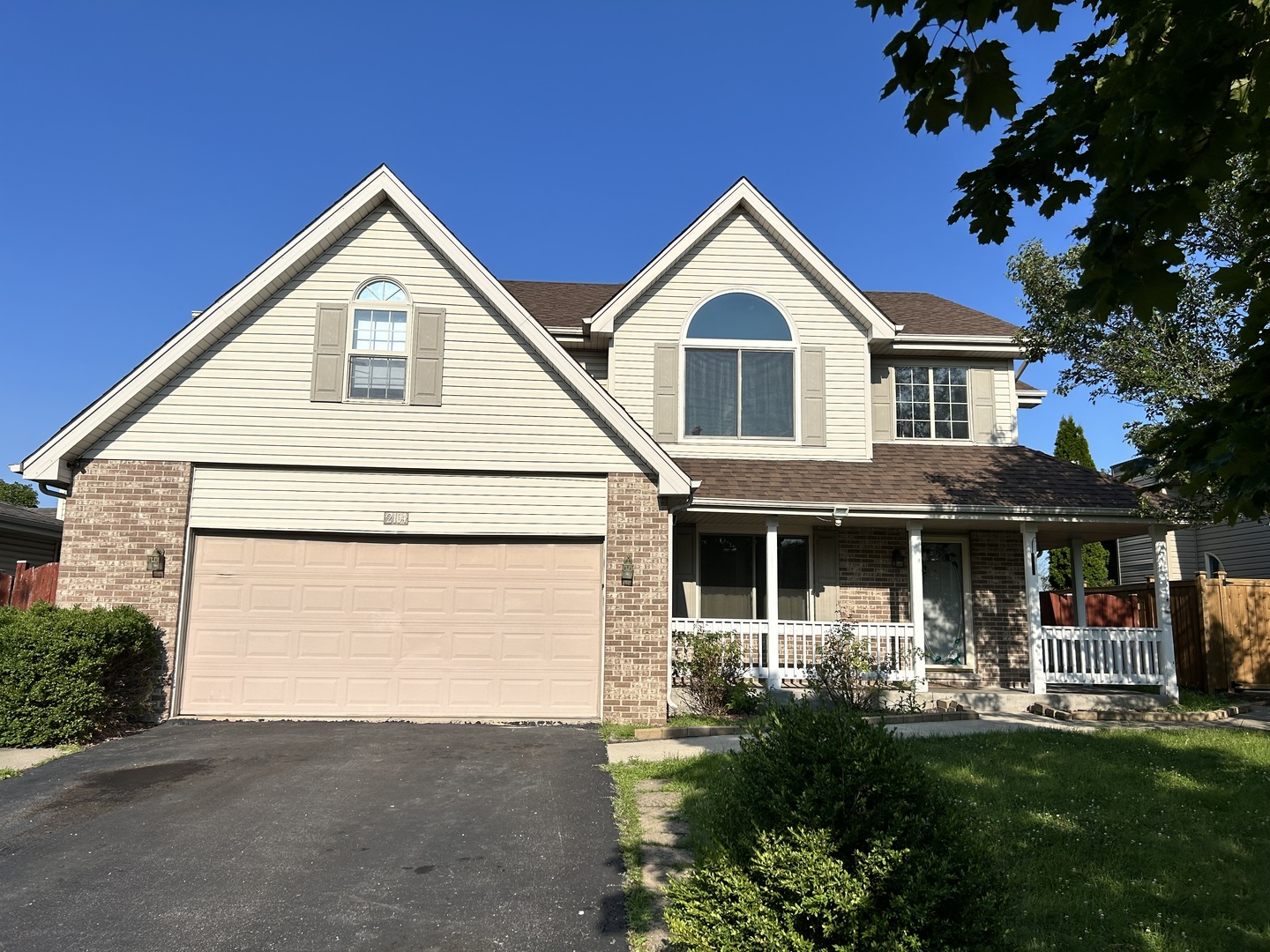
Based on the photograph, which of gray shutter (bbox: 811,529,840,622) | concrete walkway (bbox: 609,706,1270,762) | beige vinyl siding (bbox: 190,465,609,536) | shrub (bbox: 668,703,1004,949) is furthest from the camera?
gray shutter (bbox: 811,529,840,622)

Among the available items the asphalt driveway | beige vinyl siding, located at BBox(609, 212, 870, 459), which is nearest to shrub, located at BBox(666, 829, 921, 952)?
the asphalt driveway

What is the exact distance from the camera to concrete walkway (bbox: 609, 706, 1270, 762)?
31.2ft

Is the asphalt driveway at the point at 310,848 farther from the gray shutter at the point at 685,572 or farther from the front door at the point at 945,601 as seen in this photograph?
the front door at the point at 945,601

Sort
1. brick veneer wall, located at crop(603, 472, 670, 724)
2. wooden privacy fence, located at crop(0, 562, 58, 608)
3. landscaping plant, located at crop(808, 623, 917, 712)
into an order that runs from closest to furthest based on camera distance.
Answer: brick veneer wall, located at crop(603, 472, 670, 724), landscaping plant, located at crop(808, 623, 917, 712), wooden privacy fence, located at crop(0, 562, 58, 608)

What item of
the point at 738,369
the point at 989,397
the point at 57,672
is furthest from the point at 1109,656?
the point at 57,672

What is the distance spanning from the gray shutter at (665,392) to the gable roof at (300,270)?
8.93 feet

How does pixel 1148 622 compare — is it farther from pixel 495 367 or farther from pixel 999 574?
pixel 495 367

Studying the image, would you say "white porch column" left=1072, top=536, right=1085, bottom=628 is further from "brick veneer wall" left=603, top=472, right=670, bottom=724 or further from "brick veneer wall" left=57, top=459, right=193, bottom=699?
"brick veneer wall" left=57, top=459, right=193, bottom=699

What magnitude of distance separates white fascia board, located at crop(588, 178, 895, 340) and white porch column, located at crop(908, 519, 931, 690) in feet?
11.8

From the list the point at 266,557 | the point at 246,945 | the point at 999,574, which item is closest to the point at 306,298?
the point at 266,557

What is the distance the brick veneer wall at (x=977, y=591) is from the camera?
13977 mm

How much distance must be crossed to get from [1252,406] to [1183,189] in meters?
0.98

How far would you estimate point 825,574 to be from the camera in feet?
46.2

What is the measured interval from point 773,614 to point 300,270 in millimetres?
8613
